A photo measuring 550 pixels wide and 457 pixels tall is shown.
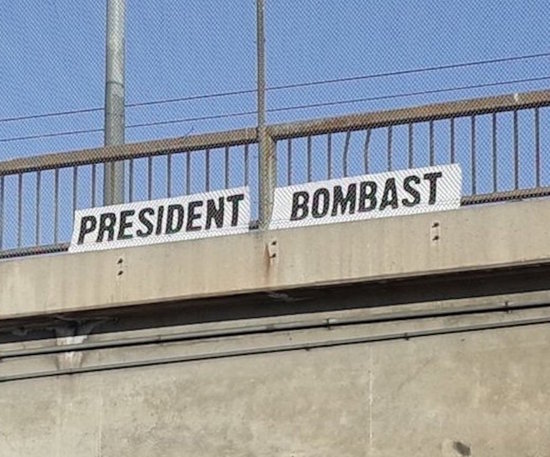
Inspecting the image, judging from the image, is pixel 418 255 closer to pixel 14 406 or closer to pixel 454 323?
pixel 454 323

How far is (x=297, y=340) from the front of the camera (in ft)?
39.8

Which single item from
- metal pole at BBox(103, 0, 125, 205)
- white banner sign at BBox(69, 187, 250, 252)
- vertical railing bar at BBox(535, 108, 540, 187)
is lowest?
white banner sign at BBox(69, 187, 250, 252)

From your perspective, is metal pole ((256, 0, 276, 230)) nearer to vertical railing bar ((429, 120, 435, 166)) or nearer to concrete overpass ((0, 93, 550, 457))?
concrete overpass ((0, 93, 550, 457))

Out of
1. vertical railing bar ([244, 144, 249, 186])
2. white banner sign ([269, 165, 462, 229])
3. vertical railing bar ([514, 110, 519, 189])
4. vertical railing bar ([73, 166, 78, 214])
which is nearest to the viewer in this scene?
white banner sign ([269, 165, 462, 229])

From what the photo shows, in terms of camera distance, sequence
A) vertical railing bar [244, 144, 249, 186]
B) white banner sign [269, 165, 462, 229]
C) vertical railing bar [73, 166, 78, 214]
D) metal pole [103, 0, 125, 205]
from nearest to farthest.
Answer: white banner sign [269, 165, 462, 229], vertical railing bar [244, 144, 249, 186], vertical railing bar [73, 166, 78, 214], metal pole [103, 0, 125, 205]

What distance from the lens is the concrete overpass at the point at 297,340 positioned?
37.8 feet

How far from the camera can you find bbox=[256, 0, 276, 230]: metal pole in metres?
12.6

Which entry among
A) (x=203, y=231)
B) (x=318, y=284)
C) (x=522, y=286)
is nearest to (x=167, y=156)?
(x=203, y=231)

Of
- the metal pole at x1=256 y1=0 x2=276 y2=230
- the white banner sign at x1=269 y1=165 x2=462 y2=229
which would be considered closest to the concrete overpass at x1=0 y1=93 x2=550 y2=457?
the white banner sign at x1=269 y1=165 x2=462 y2=229

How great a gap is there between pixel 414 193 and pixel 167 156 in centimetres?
186

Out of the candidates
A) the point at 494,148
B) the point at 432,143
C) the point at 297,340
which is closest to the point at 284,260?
the point at 297,340

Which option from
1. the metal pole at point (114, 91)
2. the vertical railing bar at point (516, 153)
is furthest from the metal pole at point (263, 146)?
the vertical railing bar at point (516, 153)

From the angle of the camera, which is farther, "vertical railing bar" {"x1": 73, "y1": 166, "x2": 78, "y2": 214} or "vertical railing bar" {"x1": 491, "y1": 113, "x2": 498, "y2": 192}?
"vertical railing bar" {"x1": 73, "y1": 166, "x2": 78, "y2": 214}

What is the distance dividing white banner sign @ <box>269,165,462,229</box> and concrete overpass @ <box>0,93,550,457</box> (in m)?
0.23
